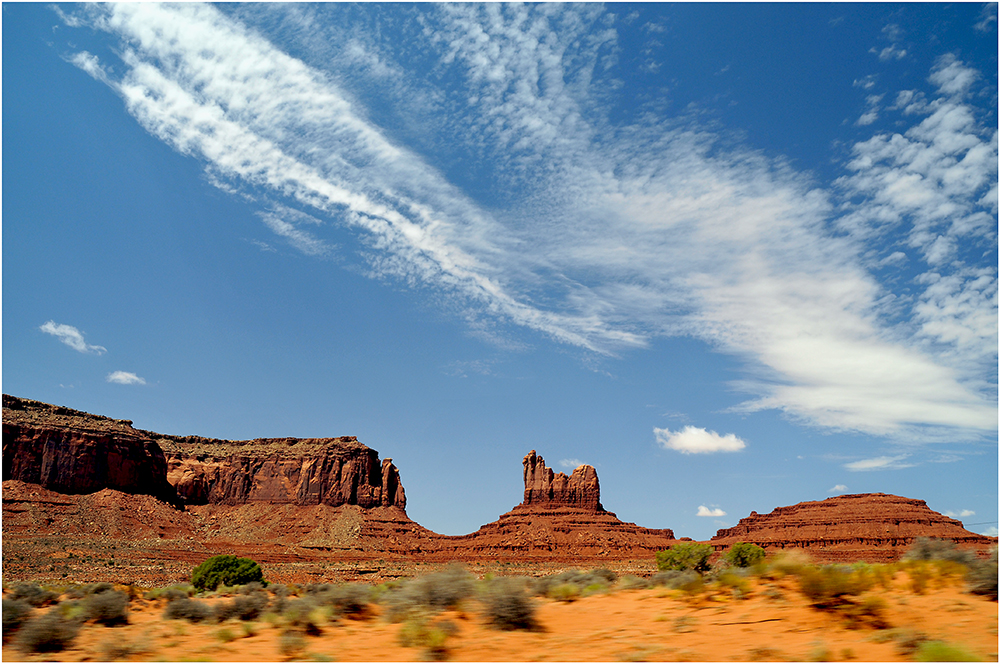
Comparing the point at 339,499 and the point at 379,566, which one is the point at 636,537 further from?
the point at 339,499

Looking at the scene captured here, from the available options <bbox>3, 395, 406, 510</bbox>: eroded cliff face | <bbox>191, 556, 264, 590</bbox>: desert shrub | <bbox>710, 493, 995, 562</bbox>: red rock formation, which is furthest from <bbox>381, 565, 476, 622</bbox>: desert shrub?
<bbox>3, 395, 406, 510</bbox>: eroded cliff face

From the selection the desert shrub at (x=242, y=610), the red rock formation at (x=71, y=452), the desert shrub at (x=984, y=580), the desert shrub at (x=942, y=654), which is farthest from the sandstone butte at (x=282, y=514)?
the desert shrub at (x=942, y=654)

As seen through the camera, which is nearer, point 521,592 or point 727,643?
point 727,643

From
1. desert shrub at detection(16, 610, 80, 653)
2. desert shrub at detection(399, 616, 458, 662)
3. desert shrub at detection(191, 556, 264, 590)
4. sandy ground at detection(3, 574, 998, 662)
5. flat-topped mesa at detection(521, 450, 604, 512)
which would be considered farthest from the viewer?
flat-topped mesa at detection(521, 450, 604, 512)

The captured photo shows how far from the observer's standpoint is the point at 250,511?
443ft

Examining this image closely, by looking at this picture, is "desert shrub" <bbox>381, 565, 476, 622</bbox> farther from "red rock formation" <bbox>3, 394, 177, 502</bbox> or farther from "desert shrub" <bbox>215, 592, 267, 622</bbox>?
"red rock formation" <bbox>3, 394, 177, 502</bbox>

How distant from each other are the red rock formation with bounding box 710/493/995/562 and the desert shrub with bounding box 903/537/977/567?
299 ft

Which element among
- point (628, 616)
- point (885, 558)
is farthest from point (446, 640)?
point (885, 558)

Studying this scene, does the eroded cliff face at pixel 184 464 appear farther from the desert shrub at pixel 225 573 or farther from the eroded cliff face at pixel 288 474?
the desert shrub at pixel 225 573

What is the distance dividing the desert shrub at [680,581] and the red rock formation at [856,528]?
93435 mm

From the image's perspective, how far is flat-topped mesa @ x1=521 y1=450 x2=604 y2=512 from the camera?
5999 inches

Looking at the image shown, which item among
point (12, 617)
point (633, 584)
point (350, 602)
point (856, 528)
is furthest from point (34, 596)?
point (856, 528)

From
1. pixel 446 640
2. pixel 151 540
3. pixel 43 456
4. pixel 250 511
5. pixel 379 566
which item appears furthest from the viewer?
pixel 250 511

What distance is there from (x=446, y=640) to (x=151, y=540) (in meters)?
114
